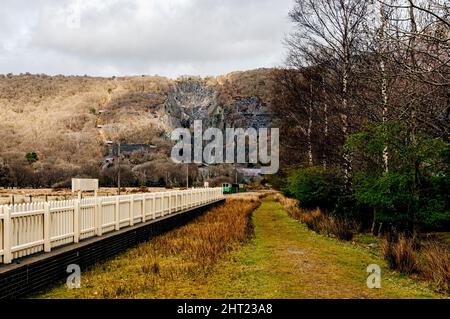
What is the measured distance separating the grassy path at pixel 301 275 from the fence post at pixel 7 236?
9.84ft

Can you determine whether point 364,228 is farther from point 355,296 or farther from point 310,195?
point 355,296

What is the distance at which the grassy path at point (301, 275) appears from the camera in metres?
8.09

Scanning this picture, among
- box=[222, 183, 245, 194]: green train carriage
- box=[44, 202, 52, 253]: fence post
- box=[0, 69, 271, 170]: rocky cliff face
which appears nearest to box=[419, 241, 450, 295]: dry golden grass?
box=[44, 202, 52, 253]: fence post

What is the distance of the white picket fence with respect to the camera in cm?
788

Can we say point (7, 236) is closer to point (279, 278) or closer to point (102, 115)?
point (279, 278)

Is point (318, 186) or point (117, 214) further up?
point (318, 186)

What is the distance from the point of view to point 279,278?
30.3 ft

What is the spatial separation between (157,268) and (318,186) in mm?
13005

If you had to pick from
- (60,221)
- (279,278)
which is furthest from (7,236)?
(279,278)

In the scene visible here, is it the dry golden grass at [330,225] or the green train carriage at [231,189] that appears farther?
the green train carriage at [231,189]

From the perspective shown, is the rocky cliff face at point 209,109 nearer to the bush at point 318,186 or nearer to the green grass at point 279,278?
the bush at point 318,186

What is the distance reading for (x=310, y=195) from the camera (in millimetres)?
22297

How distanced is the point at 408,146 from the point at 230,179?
79.0m

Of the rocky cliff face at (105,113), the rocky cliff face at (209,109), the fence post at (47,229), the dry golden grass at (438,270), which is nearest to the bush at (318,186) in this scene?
the dry golden grass at (438,270)
